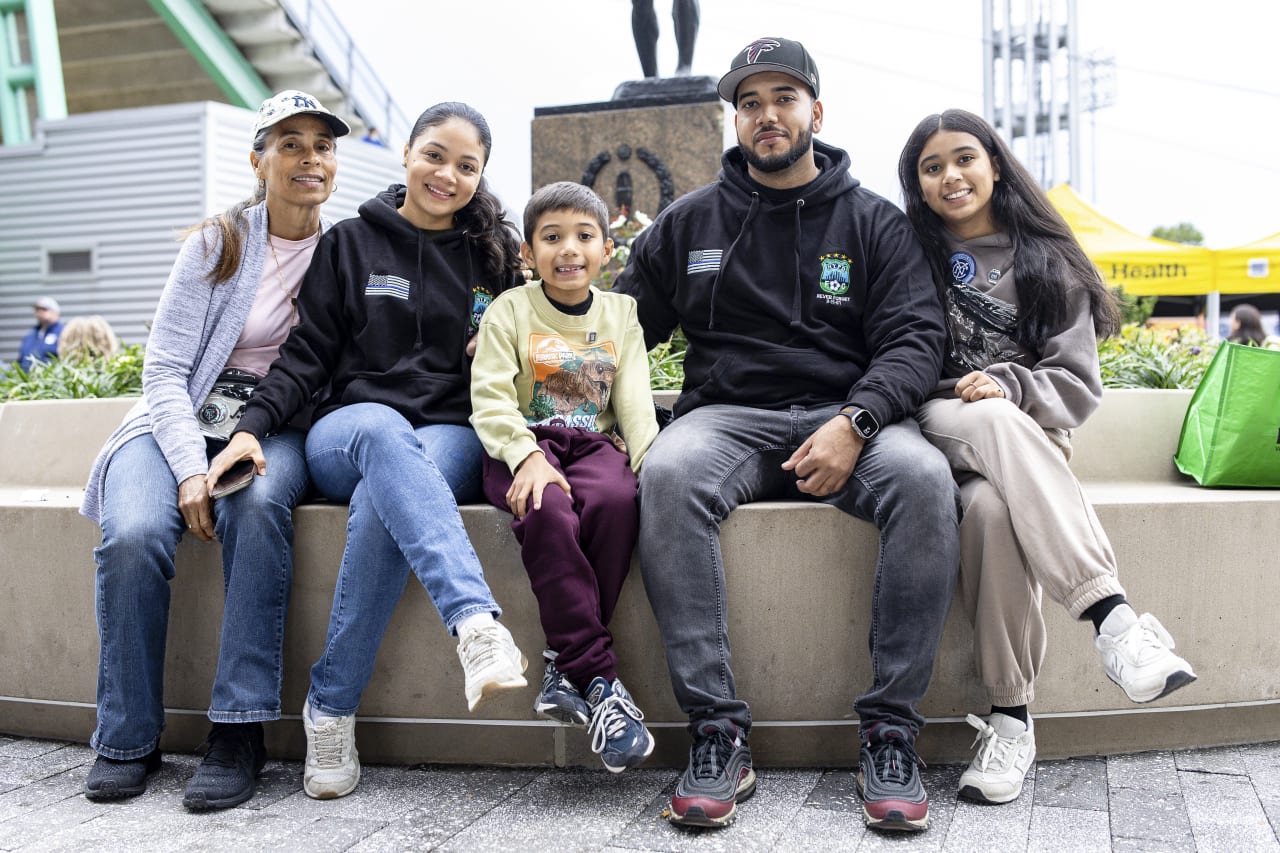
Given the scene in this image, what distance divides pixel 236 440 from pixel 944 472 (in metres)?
1.67

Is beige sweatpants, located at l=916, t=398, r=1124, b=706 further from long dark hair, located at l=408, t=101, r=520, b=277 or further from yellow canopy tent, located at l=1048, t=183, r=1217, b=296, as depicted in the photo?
yellow canopy tent, located at l=1048, t=183, r=1217, b=296

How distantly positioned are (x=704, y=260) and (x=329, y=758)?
5.16 ft

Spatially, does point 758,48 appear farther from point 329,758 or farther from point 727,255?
point 329,758

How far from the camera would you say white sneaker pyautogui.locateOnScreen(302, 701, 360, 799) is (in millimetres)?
2338

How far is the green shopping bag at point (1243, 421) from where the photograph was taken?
9.05 ft

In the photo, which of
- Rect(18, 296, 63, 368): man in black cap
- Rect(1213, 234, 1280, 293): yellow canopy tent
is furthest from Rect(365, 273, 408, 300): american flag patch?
Rect(1213, 234, 1280, 293): yellow canopy tent

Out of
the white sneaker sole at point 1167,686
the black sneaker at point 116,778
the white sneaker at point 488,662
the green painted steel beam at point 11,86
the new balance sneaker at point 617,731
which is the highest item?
the green painted steel beam at point 11,86

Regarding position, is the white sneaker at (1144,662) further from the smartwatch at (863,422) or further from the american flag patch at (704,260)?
the american flag patch at (704,260)

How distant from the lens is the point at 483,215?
290cm

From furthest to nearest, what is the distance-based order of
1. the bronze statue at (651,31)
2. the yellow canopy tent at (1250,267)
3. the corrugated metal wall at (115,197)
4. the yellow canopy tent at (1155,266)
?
the corrugated metal wall at (115,197) < the yellow canopy tent at (1155,266) < the yellow canopy tent at (1250,267) < the bronze statue at (651,31)

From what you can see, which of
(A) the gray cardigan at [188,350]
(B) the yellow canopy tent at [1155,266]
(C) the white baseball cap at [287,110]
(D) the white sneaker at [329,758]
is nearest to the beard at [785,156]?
(C) the white baseball cap at [287,110]

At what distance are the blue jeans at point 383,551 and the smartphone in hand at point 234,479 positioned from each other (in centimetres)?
19

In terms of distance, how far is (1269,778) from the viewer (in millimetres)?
2369

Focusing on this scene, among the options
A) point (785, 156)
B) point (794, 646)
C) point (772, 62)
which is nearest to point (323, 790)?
point (794, 646)
